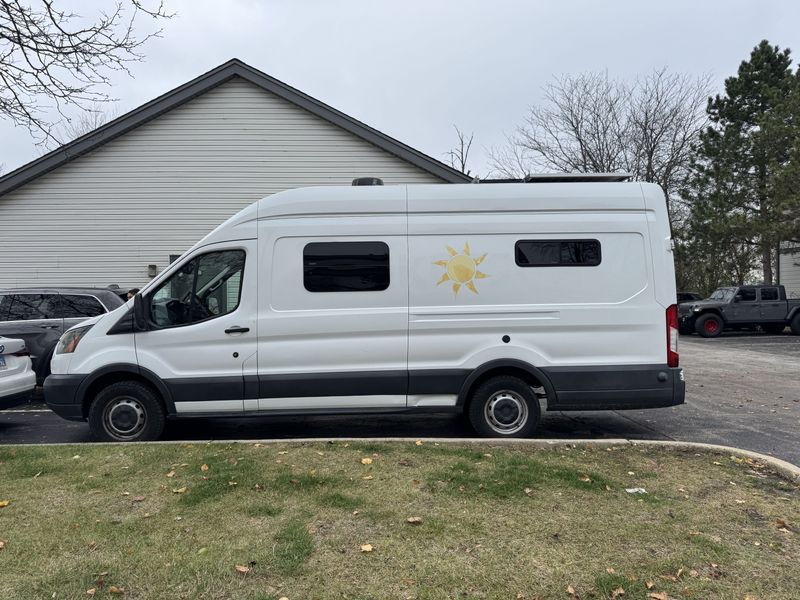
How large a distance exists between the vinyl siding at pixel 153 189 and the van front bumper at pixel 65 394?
7983 mm

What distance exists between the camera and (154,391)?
5.81 meters

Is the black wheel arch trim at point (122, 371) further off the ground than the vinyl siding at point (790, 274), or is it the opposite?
the vinyl siding at point (790, 274)

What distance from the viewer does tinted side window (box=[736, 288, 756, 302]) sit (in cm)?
2075

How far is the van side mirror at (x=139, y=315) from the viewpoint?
567 cm

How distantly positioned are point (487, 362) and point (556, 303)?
35.6 inches

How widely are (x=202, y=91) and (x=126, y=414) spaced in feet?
31.8

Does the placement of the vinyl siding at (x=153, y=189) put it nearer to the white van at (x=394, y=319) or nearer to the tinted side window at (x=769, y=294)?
the white van at (x=394, y=319)

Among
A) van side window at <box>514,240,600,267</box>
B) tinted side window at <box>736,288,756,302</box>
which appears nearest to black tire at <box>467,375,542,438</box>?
van side window at <box>514,240,600,267</box>

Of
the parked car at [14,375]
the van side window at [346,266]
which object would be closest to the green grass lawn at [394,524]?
the parked car at [14,375]

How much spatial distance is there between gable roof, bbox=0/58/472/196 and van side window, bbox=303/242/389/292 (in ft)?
24.9

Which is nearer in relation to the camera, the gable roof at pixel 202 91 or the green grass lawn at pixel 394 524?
the green grass lawn at pixel 394 524

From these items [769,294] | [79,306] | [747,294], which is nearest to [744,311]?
[747,294]

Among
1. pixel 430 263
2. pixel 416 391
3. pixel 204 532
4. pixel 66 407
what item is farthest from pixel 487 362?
pixel 66 407

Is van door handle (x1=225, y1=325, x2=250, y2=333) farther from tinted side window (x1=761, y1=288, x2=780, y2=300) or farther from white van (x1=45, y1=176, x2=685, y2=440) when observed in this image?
tinted side window (x1=761, y1=288, x2=780, y2=300)
